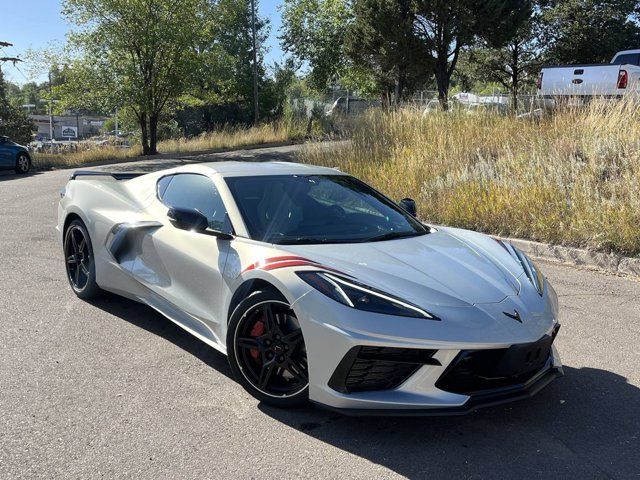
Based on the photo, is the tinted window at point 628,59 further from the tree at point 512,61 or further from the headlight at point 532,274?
the tree at point 512,61

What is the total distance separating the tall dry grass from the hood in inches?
146

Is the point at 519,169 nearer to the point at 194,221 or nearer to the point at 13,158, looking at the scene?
the point at 194,221

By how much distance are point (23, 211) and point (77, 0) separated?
43.8 feet

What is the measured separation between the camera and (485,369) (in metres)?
2.83

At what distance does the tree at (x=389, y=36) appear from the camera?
2117 cm

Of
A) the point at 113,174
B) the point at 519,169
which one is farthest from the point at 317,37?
the point at 113,174

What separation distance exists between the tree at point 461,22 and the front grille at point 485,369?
17661mm

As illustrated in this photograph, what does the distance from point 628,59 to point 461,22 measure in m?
6.23

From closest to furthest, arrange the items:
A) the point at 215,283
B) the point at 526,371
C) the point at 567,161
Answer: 1. the point at 526,371
2. the point at 215,283
3. the point at 567,161

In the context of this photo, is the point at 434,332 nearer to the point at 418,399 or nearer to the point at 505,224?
the point at 418,399

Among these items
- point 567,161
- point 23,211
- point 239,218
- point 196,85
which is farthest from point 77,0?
point 239,218

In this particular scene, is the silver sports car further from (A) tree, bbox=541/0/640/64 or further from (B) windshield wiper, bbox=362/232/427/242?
(A) tree, bbox=541/0/640/64

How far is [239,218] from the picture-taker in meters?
3.74

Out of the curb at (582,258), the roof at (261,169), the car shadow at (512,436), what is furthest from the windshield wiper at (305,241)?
the curb at (582,258)
